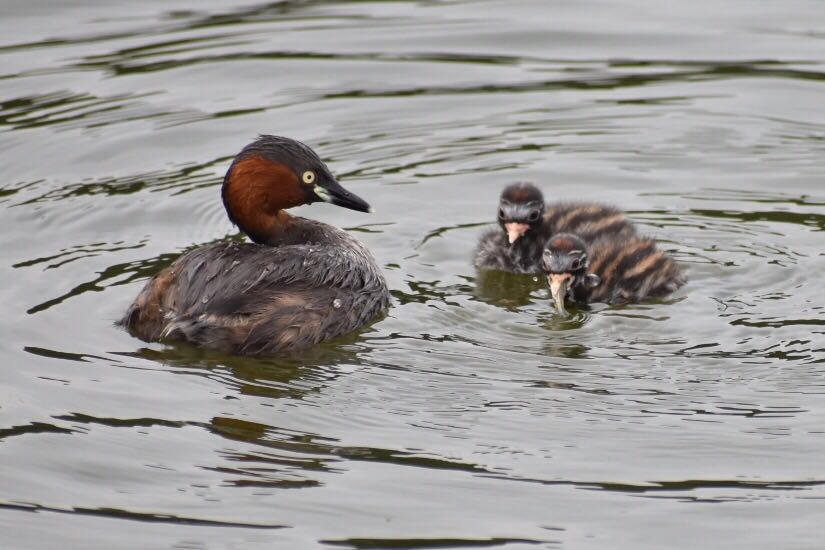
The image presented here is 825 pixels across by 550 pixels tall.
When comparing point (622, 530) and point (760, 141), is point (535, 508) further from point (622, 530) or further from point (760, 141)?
point (760, 141)

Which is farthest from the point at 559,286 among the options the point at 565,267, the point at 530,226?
the point at 530,226

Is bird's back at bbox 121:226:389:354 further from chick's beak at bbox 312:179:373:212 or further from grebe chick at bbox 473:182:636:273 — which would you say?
grebe chick at bbox 473:182:636:273

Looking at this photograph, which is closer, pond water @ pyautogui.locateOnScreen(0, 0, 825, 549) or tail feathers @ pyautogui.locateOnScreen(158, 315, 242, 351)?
pond water @ pyautogui.locateOnScreen(0, 0, 825, 549)

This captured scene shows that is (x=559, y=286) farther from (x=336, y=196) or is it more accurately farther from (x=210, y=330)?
(x=210, y=330)

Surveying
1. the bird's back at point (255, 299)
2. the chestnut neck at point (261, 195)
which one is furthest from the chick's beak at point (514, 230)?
the chestnut neck at point (261, 195)

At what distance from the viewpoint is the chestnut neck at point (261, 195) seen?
8.34 metres

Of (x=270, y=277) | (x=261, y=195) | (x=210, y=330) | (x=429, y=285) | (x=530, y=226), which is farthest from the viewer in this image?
(x=530, y=226)

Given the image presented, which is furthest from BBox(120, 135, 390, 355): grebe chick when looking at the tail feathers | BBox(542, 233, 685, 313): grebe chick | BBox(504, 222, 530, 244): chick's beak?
BBox(542, 233, 685, 313): grebe chick

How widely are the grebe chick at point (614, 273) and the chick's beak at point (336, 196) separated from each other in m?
1.03

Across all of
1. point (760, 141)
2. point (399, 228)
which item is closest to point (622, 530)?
point (399, 228)

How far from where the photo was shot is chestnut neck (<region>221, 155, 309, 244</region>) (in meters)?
8.34

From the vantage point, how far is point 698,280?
8945mm

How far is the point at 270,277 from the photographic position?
808 cm

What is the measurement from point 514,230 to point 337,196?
1067mm
